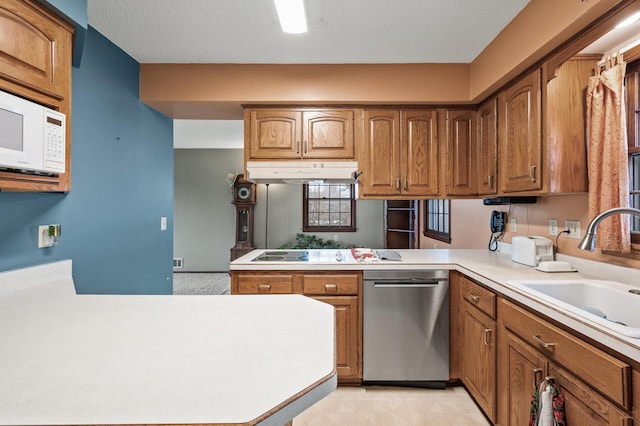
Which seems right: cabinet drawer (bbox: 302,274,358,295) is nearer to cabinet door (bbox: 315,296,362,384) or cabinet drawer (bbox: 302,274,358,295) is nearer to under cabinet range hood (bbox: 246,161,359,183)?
cabinet door (bbox: 315,296,362,384)

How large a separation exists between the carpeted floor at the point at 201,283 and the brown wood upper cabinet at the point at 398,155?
3.35m

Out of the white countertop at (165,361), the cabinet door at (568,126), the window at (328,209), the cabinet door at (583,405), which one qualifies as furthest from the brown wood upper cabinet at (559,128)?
the window at (328,209)

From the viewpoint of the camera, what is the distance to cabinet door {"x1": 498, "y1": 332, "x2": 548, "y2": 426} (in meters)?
1.38

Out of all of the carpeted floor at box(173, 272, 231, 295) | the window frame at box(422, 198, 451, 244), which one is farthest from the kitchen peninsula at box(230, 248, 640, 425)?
the carpeted floor at box(173, 272, 231, 295)

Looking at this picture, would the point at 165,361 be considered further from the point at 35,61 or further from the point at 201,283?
the point at 201,283

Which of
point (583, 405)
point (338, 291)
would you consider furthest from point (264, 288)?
point (583, 405)

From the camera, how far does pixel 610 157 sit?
1.63 m

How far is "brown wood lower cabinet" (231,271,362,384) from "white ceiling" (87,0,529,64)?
1.59 meters

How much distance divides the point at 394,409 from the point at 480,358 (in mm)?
634

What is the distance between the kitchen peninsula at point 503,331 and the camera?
102cm

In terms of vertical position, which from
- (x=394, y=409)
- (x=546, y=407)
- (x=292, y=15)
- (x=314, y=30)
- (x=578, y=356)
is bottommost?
(x=394, y=409)

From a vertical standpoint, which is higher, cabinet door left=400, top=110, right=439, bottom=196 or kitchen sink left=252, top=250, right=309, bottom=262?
cabinet door left=400, top=110, right=439, bottom=196

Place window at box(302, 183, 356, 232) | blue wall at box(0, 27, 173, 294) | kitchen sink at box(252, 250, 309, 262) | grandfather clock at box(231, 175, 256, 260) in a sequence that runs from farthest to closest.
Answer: window at box(302, 183, 356, 232), grandfather clock at box(231, 175, 256, 260), kitchen sink at box(252, 250, 309, 262), blue wall at box(0, 27, 173, 294)

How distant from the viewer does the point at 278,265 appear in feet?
7.52
